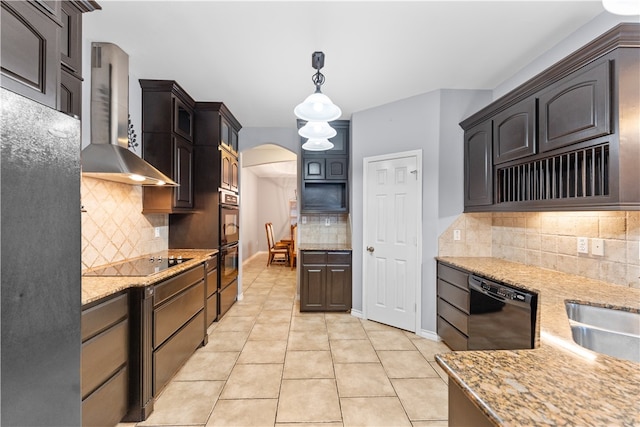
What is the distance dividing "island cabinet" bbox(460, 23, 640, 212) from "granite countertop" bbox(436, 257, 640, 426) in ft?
3.43

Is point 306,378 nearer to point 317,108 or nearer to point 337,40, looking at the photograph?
point 317,108

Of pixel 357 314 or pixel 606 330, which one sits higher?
pixel 606 330

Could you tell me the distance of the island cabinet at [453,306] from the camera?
2525 mm

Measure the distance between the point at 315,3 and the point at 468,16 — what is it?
3.55 feet

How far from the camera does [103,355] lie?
1.58 metres

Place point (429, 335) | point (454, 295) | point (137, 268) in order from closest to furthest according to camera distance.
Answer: point (137, 268) < point (454, 295) < point (429, 335)

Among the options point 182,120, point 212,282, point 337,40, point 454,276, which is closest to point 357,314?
point 454,276

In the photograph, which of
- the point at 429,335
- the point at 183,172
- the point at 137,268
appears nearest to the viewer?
the point at 137,268

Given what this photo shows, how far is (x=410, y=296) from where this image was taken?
327 cm

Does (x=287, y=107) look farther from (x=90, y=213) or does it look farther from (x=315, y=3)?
(x=90, y=213)

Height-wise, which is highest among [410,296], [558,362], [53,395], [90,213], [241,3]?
[241,3]

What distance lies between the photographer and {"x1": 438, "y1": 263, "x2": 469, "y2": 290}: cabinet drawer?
2.52 meters

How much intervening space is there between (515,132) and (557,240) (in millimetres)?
969

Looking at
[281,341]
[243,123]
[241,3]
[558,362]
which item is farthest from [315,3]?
[281,341]
